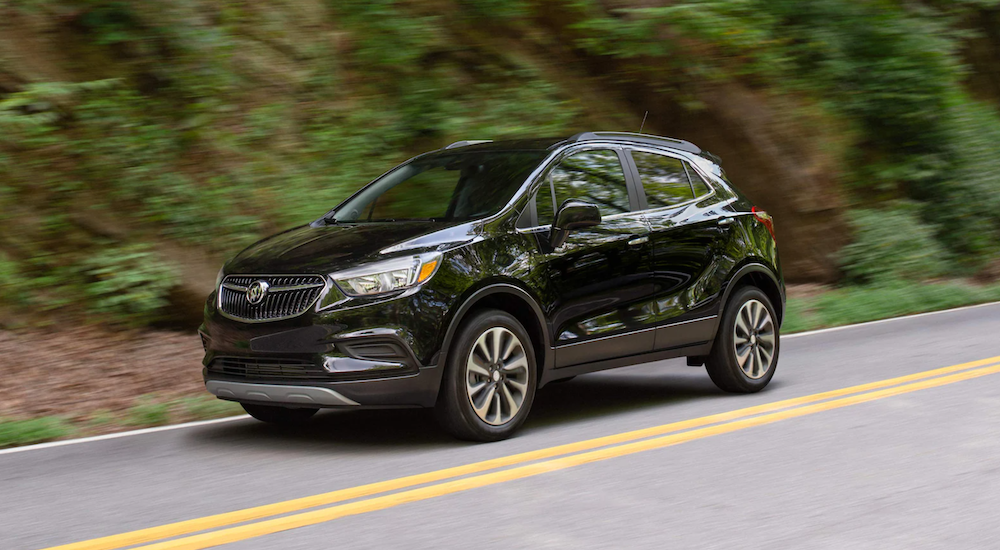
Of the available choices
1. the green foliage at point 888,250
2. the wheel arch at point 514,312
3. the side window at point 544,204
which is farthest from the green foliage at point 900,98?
the wheel arch at point 514,312

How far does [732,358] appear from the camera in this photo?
847 centimetres

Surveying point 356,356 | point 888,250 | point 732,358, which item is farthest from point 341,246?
point 888,250

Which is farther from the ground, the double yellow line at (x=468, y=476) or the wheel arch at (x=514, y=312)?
the wheel arch at (x=514, y=312)

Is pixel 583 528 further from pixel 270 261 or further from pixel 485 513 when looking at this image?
pixel 270 261

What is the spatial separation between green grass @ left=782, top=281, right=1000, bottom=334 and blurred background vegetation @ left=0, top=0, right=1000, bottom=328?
0.30 ft

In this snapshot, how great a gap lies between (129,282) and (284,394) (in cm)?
468

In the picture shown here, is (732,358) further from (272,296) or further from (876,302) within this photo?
(876,302)

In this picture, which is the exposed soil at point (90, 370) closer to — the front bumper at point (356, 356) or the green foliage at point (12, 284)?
the green foliage at point (12, 284)

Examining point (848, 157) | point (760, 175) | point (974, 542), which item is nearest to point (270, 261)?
point (974, 542)

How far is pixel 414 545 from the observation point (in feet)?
15.9

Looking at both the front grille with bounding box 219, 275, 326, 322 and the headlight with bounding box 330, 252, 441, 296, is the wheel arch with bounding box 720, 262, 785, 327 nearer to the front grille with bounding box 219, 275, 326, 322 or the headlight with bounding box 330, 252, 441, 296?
the headlight with bounding box 330, 252, 441, 296

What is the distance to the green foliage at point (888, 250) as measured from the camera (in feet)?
52.4

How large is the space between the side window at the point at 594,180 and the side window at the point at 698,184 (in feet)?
2.54

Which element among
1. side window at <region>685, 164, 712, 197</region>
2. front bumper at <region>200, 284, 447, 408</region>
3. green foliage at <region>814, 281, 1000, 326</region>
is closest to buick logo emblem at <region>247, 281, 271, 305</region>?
front bumper at <region>200, 284, 447, 408</region>
